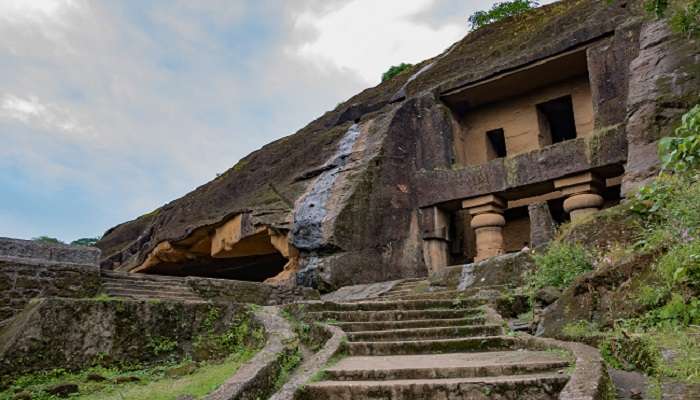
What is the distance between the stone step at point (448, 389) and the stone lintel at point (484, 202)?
8434mm

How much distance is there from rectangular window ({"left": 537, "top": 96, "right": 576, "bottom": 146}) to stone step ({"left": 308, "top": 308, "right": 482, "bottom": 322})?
8327mm

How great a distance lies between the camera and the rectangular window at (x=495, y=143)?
14.2 m

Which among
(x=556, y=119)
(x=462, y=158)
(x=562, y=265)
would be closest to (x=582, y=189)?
(x=462, y=158)

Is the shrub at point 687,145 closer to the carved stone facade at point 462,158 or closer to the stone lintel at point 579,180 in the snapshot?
the carved stone facade at point 462,158

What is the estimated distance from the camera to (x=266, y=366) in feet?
13.9

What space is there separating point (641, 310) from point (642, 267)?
461 millimetres

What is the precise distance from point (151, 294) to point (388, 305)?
12.9 feet

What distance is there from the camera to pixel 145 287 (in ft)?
28.5

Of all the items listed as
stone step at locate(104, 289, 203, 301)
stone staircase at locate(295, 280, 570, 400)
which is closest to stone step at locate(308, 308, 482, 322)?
stone staircase at locate(295, 280, 570, 400)

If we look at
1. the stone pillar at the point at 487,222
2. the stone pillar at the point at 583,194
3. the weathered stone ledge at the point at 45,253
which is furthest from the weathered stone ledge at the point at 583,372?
the stone pillar at the point at 487,222

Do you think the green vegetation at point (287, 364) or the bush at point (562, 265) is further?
the bush at point (562, 265)

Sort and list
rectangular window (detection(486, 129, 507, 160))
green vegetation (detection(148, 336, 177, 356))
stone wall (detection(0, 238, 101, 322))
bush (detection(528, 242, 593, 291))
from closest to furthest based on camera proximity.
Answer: bush (detection(528, 242, 593, 291)) < green vegetation (detection(148, 336, 177, 356)) < stone wall (detection(0, 238, 101, 322)) < rectangular window (detection(486, 129, 507, 160))

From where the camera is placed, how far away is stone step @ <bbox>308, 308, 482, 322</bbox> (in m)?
6.31

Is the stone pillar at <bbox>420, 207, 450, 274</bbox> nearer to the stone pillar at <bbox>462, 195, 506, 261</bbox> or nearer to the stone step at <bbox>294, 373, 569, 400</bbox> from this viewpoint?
the stone pillar at <bbox>462, 195, 506, 261</bbox>
